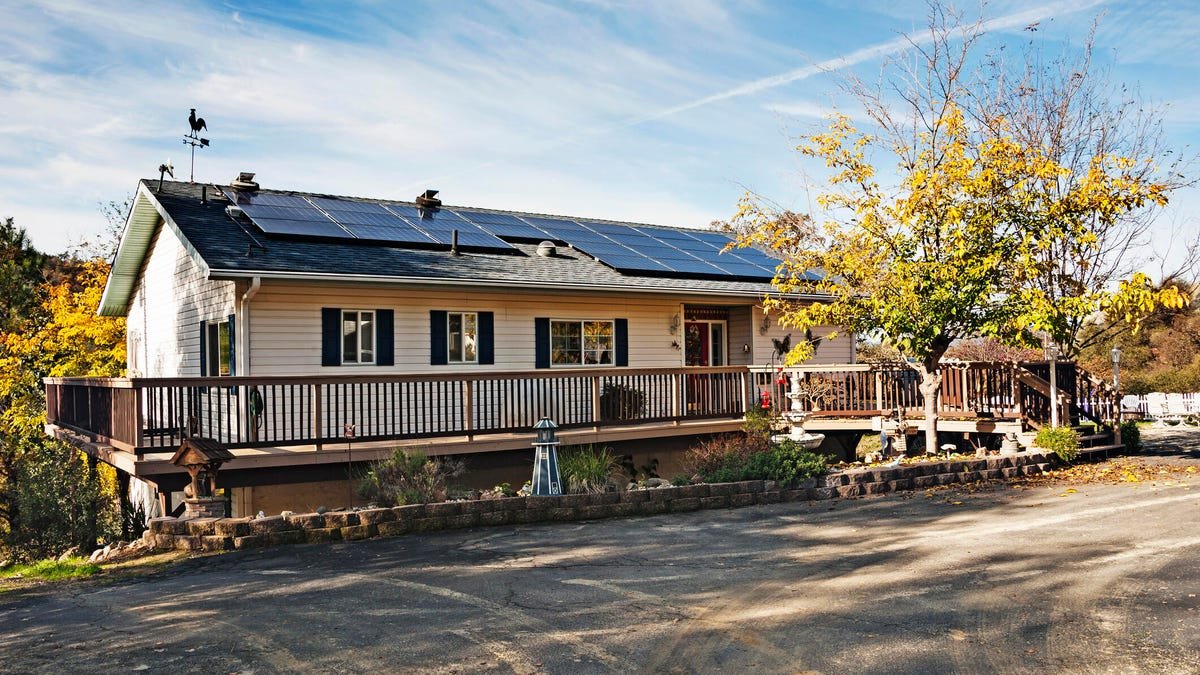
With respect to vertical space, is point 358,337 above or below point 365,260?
below

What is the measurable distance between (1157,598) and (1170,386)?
30326 mm

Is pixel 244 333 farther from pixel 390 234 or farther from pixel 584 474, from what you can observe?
pixel 584 474

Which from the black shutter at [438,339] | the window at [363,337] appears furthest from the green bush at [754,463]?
the window at [363,337]

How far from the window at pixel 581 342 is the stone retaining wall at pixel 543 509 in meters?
6.78

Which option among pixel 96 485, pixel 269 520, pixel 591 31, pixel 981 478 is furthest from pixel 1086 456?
pixel 96 485

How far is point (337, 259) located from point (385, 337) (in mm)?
1608

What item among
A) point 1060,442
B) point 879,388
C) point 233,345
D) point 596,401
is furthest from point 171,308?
point 1060,442

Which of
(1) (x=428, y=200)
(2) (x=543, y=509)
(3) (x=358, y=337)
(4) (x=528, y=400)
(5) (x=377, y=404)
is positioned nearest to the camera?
(2) (x=543, y=509)

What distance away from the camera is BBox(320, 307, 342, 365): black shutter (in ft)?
49.0

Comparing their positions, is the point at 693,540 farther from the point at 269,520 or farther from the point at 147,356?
the point at 147,356

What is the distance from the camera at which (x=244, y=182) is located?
61.0 ft

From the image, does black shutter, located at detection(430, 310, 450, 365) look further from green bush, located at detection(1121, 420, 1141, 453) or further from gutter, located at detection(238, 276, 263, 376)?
green bush, located at detection(1121, 420, 1141, 453)

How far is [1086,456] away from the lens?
1515 cm

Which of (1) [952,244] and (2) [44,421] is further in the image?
(2) [44,421]
